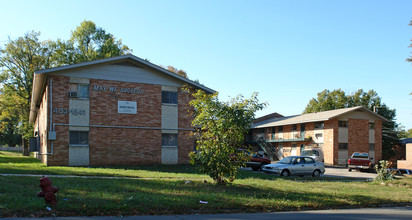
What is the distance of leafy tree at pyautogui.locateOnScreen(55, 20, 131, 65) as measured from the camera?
1660 inches

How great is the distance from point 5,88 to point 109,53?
13163mm

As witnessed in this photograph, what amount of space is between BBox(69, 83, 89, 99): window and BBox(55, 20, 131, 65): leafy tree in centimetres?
2063

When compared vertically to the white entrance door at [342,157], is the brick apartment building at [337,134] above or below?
above

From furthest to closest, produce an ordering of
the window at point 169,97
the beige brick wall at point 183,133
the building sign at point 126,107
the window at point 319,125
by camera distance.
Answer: the window at point 319,125 → the beige brick wall at point 183,133 → the window at point 169,97 → the building sign at point 126,107

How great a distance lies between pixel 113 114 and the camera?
2334cm

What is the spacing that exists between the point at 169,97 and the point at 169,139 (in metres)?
3.03

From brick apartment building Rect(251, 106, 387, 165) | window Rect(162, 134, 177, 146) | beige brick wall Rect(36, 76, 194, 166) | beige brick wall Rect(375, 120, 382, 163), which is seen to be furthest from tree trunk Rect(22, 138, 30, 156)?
beige brick wall Rect(375, 120, 382, 163)

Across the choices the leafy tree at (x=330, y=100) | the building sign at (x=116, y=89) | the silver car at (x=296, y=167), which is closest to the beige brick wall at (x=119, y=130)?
the building sign at (x=116, y=89)

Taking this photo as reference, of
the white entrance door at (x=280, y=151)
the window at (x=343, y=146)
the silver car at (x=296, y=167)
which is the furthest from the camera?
the white entrance door at (x=280, y=151)

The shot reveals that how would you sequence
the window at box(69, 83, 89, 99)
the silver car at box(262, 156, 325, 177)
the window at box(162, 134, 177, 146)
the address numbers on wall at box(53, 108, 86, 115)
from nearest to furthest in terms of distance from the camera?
the silver car at box(262, 156, 325, 177) → the address numbers on wall at box(53, 108, 86, 115) → the window at box(69, 83, 89, 99) → the window at box(162, 134, 177, 146)

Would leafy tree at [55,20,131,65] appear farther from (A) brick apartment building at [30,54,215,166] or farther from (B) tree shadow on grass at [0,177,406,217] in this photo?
(B) tree shadow on grass at [0,177,406,217]

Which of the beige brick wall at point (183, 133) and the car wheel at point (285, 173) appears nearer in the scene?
the car wheel at point (285, 173)

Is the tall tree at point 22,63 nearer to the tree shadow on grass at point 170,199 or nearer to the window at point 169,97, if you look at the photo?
the window at point 169,97

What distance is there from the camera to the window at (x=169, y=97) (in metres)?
25.0
